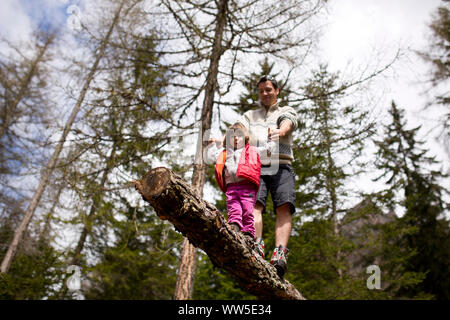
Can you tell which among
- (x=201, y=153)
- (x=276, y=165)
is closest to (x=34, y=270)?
(x=201, y=153)

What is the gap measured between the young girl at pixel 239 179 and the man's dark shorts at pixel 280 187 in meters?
0.39

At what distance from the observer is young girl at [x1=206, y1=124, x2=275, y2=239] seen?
9.04 feet

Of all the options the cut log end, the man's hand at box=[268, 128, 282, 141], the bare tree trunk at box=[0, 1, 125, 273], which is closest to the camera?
the cut log end

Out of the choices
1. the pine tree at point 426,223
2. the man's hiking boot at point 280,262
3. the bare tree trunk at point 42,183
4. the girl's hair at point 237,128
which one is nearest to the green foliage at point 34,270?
the bare tree trunk at point 42,183

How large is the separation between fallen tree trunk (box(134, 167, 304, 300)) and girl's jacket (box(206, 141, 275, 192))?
23.2 inches

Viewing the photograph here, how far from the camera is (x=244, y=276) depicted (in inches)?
101

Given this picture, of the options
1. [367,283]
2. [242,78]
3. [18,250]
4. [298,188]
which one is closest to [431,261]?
[367,283]

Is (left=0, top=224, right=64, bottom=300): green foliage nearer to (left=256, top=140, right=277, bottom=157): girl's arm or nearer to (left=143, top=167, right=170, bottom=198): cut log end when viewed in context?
(left=256, top=140, right=277, bottom=157): girl's arm

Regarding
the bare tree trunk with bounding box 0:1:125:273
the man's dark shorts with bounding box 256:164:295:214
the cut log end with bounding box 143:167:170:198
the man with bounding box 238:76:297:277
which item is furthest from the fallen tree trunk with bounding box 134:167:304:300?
the bare tree trunk with bounding box 0:1:125:273

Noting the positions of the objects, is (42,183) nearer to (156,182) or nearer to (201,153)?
(201,153)

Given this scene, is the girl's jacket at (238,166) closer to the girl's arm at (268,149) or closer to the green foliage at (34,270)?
the girl's arm at (268,149)

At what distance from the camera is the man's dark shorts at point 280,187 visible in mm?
3154
